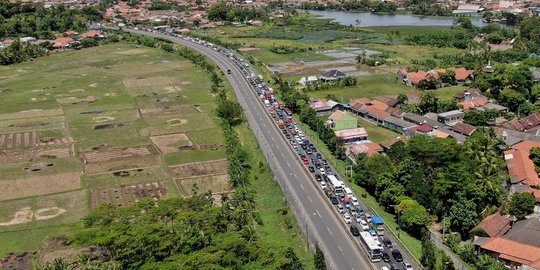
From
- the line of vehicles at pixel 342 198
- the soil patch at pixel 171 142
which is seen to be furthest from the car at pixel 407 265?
the soil patch at pixel 171 142

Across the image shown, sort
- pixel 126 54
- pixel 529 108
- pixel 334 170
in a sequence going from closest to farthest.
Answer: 1. pixel 334 170
2. pixel 529 108
3. pixel 126 54

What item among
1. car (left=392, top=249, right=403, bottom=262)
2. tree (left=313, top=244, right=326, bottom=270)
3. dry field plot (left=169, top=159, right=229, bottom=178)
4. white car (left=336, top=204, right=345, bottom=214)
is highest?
tree (left=313, top=244, right=326, bottom=270)

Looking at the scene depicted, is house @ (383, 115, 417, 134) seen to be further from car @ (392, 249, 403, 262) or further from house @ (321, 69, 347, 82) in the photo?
car @ (392, 249, 403, 262)

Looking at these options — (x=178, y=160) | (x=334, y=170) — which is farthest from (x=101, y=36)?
(x=334, y=170)

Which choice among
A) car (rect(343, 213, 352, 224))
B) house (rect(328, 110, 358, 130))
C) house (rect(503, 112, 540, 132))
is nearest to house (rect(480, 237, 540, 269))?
car (rect(343, 213, 352, 224))

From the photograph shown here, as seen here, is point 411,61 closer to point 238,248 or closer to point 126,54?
point 126,54

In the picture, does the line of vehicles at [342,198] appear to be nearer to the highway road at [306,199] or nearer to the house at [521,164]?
the highway road at [306,199]
